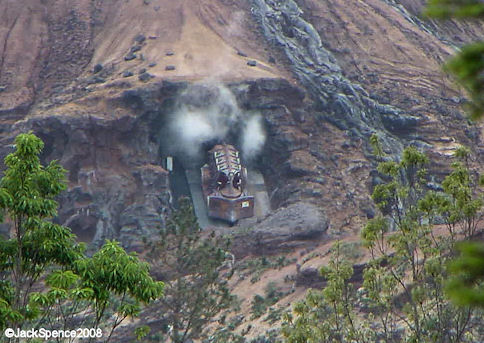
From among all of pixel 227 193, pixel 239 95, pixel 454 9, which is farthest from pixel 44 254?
pixel 239 95

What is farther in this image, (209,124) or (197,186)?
(209,124)

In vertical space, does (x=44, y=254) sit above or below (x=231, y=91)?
above

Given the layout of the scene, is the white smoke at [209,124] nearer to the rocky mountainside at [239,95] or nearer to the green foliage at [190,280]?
the rocky mountainside at [239,95]

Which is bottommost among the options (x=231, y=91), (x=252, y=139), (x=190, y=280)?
(x=252, y=139)

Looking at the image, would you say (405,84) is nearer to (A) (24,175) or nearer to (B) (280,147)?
(B) (280,147)

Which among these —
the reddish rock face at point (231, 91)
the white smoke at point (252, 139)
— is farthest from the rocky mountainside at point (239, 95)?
the white smoke at point (252, 139)

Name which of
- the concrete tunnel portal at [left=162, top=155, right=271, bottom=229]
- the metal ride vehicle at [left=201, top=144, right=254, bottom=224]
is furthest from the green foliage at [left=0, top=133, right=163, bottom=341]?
the concrete tunnel portal at [left=162, top=155, right=271, bottom=229]

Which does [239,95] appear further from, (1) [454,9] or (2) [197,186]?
(1) [454,9]
